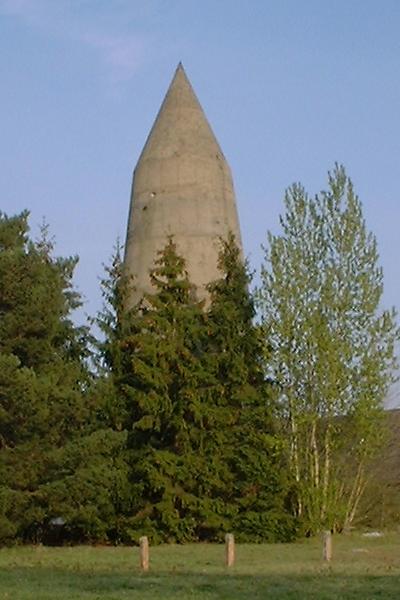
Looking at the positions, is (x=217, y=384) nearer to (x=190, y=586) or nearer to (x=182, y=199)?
(x=182, y=199)

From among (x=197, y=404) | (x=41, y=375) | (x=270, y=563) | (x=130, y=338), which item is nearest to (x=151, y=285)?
(x=130, y=338)

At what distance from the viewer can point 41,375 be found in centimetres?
2338

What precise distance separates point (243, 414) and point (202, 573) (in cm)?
1098

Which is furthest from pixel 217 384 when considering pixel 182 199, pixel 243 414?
pixel 182 199

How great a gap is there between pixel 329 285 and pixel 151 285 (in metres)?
4.89

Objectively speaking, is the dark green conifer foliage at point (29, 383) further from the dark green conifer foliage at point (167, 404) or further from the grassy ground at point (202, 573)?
the dark green conifer foliage at point (167, 404)

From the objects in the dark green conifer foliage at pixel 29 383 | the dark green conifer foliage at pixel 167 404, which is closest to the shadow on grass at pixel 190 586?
the dark green conifer foliage at pixel 29 383

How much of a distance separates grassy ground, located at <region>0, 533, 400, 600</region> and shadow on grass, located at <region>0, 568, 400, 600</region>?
0.01 metres

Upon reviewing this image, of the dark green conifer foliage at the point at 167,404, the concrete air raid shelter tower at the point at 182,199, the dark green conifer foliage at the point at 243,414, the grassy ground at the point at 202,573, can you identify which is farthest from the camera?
the concrete air raid shelter tower at the point at 182,199

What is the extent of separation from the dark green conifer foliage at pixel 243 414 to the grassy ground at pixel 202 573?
1763 mm

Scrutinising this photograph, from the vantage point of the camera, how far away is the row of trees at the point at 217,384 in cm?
2411

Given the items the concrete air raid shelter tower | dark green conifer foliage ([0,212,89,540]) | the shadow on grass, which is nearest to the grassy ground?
the shadow on grass

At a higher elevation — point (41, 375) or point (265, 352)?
point (265, 352)

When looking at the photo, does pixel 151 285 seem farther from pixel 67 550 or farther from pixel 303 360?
pixel 67 550
